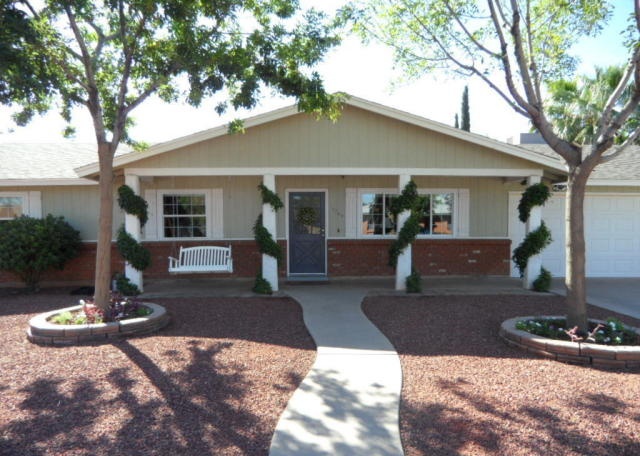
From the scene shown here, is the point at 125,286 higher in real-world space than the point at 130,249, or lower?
lower

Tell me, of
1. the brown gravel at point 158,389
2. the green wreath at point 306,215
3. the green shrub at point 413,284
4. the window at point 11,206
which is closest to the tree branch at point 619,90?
the green shrub at point 413,284

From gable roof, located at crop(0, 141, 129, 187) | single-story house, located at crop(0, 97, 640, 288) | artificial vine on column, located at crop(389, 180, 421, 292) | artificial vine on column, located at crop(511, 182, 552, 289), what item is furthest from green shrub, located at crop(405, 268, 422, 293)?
gable roof, located at crop(0, 141, 129, 187)

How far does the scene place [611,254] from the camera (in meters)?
11.1

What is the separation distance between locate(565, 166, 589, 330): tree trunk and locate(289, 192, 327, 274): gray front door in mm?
6021

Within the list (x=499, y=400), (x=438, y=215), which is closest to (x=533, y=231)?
(x=438, y=215)

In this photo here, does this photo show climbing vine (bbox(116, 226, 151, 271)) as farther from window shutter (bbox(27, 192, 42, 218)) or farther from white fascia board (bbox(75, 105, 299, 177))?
window shutter (bbox(27, 192, 42, 218))

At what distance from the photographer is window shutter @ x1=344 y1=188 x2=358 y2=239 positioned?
10.7 meters

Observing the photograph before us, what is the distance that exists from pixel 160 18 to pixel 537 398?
6.76 m

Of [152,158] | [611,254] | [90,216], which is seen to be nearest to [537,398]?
[152,158]

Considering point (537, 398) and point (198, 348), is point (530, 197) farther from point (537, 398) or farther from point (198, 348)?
point (198, 348)

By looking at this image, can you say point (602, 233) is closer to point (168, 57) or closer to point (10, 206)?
point (168, 57)

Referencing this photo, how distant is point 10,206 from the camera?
33.7ft

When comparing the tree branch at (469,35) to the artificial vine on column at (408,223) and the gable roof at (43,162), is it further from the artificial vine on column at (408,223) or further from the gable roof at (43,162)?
the gable roof at (43,162)

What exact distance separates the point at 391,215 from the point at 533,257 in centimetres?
333
